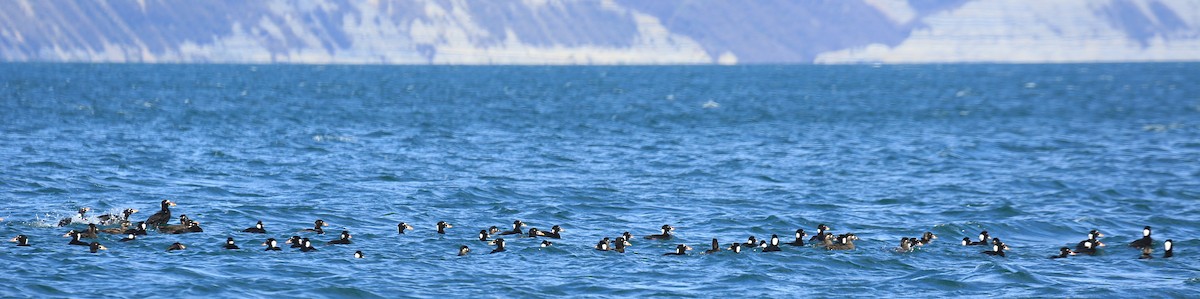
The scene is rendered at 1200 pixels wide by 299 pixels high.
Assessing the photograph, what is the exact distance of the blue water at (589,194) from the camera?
2389cm

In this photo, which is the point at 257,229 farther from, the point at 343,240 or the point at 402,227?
the point at 402,227

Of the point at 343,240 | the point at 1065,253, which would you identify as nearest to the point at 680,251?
the point at 343,240

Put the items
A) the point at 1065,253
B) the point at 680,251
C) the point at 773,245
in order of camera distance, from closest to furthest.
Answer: the point at 680,251 → the point at 1065,253 → the point at 773,245

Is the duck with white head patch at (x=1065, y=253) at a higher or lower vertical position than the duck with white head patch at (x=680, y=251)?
higher

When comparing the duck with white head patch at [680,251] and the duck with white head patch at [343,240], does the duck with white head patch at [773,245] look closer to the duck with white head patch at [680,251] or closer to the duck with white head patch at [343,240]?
the duck with white head patch at [680,251]

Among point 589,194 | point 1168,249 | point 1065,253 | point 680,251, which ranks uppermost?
point 589,194

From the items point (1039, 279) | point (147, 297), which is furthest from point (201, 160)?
point (1039, 279)

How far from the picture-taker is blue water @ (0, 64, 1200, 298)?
23891 millimetres

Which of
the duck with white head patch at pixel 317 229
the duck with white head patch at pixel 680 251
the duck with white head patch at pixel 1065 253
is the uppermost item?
the duck with white head patch at pixel 317 229

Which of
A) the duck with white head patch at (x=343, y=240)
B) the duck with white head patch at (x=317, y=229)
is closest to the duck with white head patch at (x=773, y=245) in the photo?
the duck with white head patch at (x=343, y=240)

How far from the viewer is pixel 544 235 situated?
28594 millimetres

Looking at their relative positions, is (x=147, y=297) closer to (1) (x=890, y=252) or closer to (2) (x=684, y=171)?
(1) (x=890, y=252)

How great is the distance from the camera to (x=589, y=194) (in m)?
37.2

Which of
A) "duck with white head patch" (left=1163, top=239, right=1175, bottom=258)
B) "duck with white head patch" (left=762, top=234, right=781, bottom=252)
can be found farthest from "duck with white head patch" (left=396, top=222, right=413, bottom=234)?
"duck with white head patch" (left=1163, top=239, right=1175, bottom=258)
